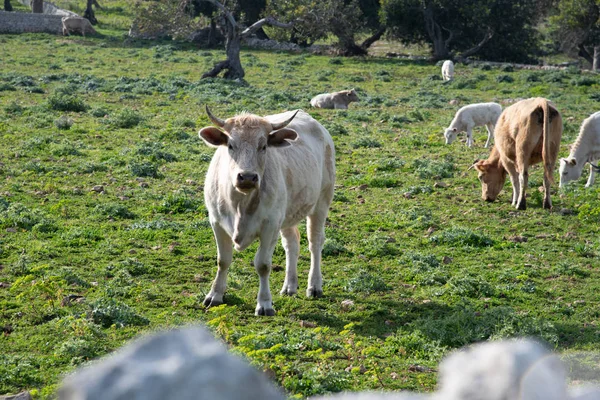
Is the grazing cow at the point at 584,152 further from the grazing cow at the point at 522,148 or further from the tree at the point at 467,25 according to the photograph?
the tree at the point at 467,25

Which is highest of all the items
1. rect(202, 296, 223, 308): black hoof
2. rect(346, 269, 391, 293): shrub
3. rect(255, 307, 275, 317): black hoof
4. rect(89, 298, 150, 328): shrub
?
rect(89, 298, 150, 328): shrub

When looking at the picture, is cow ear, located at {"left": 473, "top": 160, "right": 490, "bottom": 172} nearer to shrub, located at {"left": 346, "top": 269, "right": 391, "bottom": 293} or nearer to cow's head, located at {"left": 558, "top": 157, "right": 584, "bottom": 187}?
cow's head, located at {"left": 558, "top": 157, "right": 584, "bottom": 187}

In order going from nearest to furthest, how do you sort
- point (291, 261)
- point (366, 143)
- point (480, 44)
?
point (291, 261), point (366, 143), point (480, 44)

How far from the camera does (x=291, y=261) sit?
9148 mm

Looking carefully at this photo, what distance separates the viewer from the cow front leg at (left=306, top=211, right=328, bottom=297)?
362 inches

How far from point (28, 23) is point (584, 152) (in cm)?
3811

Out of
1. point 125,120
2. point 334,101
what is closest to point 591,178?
point 334,101

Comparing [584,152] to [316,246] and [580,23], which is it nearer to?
[316,246]

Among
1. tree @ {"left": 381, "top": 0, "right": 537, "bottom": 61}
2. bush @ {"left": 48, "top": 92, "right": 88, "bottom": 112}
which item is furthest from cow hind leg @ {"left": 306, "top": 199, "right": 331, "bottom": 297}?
tree @ {"left": 381, "top": 0, "right": 537, "bottom": 61}

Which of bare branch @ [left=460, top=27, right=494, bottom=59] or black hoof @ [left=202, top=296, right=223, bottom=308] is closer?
black hoof @ [left=202, top=296, right=223, bottom=308]

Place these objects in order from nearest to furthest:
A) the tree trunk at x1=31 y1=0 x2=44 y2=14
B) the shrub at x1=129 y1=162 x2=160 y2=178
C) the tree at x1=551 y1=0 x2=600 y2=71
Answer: the shrub at x1=129 y1=162 x2=160 y2=178
the tree at x1=551 y1=0 x2=600 y2=71
the tree trunk at x1=31 y1=0 x2=44 y2=14

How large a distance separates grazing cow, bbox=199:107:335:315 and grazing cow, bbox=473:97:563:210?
589cm

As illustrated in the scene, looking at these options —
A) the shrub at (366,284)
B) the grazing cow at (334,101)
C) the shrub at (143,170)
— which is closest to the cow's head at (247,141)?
the shrub at (366,284)

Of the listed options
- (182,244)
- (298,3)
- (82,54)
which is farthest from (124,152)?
(82,54)
